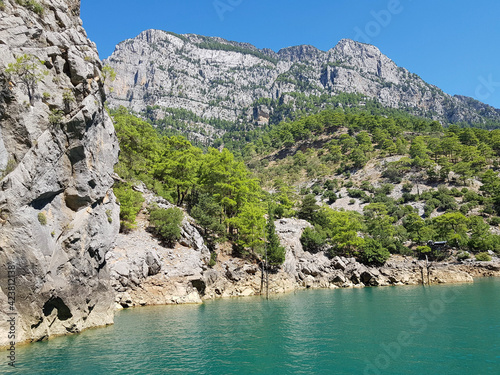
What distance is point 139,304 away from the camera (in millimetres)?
33531

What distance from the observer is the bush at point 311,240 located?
207ft

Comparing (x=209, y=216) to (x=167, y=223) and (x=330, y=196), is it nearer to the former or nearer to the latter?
(x=167, y=223)

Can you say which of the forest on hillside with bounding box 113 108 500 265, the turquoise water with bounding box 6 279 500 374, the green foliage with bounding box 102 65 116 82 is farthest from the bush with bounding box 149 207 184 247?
the green foliage with bounding box 102 65 116 82

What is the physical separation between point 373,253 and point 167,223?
45681 mm

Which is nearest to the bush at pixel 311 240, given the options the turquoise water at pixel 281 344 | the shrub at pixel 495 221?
the turquoise water at pixel 281 344

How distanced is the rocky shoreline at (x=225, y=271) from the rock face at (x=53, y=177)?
1010cm

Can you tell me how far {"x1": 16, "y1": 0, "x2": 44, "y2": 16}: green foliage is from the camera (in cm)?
2009

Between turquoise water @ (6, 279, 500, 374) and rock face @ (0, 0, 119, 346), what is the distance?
2.33 metres

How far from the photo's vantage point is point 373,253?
6631cm

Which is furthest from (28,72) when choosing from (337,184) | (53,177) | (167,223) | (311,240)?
(337,184)

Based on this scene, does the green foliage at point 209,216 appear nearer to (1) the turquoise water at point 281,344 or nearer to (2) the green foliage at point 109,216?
(1) the turquoise water at point 281,344

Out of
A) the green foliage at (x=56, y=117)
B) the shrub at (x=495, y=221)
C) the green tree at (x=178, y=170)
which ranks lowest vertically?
the shrub at (x=495, y=221)

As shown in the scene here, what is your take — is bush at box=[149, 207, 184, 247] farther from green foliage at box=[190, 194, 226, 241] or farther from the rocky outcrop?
green foliage at box=[190, 194, 226, 241]

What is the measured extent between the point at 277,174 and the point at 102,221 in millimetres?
107553
